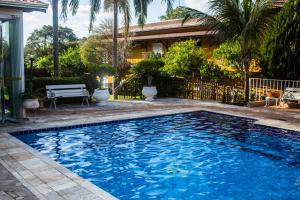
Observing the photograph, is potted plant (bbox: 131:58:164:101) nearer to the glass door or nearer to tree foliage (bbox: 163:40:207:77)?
tree foliage (bbox: 163:40:207:77)

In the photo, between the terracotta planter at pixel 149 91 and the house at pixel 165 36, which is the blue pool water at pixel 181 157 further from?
the house at pixel 165 36

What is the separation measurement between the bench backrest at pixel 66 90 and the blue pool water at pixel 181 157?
12.3 ft

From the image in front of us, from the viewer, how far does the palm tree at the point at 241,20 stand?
49.5 feet

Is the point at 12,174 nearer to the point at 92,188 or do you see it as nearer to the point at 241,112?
the point at 92,188

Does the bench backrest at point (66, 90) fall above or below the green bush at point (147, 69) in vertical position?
below

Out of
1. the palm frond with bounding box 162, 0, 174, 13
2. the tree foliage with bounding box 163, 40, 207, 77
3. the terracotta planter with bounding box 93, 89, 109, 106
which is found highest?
the palm frond with bounding box 162, 0, 174, 13

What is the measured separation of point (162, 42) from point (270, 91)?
17828 mm

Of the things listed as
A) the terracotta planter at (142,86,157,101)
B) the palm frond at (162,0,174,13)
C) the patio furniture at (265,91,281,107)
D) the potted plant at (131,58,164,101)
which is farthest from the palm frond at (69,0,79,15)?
the patio furniture at (265,91,281,107)

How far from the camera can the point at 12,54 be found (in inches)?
444

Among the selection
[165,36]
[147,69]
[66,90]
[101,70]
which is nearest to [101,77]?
[101,70]

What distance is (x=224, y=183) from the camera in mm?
6695

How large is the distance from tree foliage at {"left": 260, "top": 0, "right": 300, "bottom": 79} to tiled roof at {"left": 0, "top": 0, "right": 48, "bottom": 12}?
33.7 feet

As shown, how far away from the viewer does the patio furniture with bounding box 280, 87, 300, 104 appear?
14492 mm

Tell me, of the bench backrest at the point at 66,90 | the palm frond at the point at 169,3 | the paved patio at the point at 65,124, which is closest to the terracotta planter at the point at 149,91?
the paved patio at the point at 65,124
